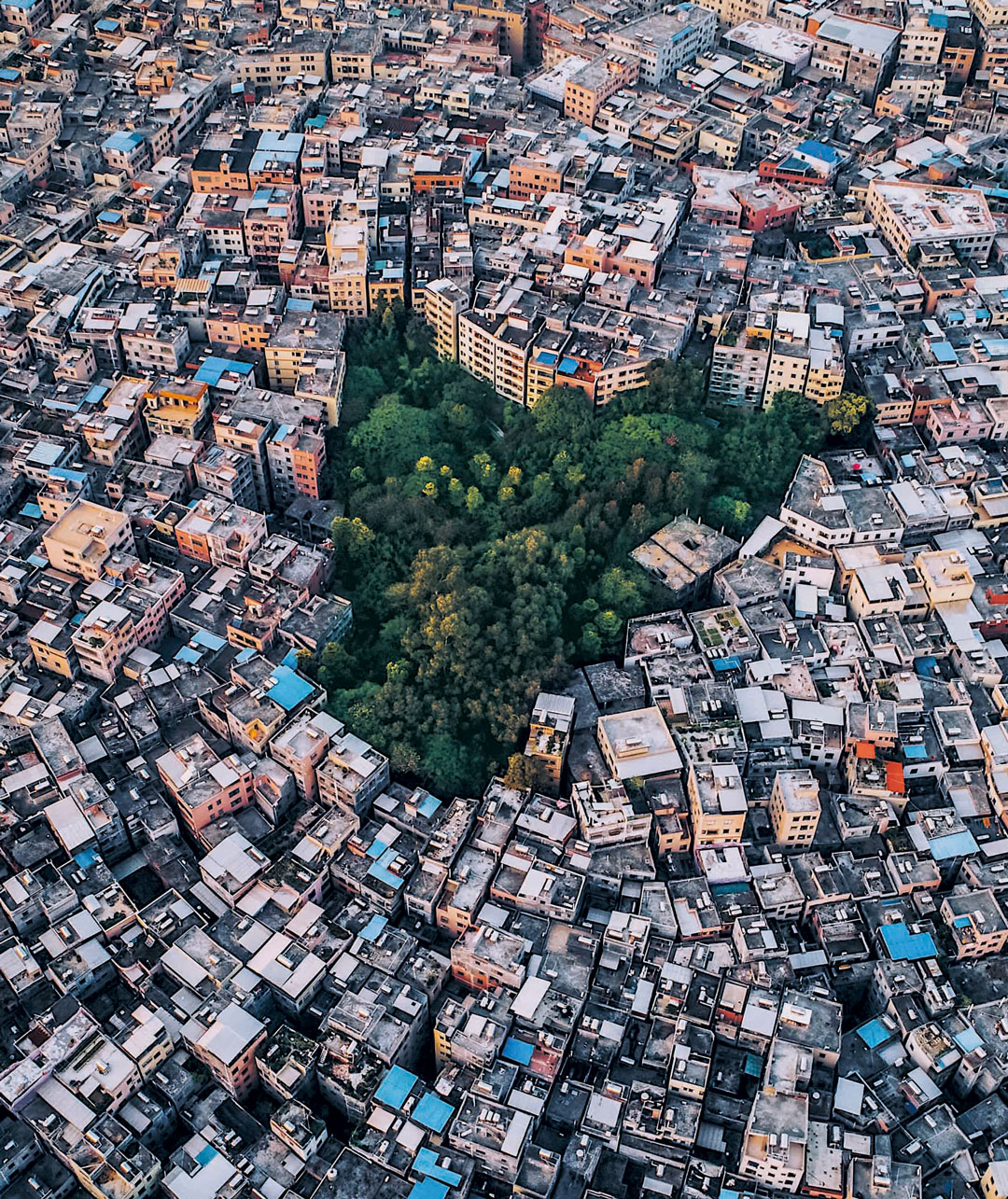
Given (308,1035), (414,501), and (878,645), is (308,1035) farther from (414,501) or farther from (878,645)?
(878,645)

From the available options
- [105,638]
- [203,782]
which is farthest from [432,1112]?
[105,638]

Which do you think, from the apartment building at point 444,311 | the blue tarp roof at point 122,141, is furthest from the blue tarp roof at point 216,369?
the blue tarp roof at point 122,141

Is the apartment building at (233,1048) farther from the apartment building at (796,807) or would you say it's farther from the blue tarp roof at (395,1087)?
the apartment building at (796,807)

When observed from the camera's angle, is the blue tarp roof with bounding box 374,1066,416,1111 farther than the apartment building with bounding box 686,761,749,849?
No

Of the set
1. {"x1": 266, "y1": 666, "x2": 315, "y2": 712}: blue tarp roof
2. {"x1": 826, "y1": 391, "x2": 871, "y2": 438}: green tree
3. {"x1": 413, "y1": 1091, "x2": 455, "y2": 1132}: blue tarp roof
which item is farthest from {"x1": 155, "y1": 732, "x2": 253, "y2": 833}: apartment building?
{"x1": 826, "y1": 391, "x2": 871, "y2": 438}: green tree

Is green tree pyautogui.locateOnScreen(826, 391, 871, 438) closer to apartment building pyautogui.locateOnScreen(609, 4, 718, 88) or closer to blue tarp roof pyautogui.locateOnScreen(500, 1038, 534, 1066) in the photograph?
apartment building pyautogui.locateOnScreen(609, 4, 718, 88)

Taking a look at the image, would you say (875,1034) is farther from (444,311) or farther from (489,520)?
(444,311)

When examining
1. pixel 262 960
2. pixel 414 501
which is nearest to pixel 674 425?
pixel 414 501
